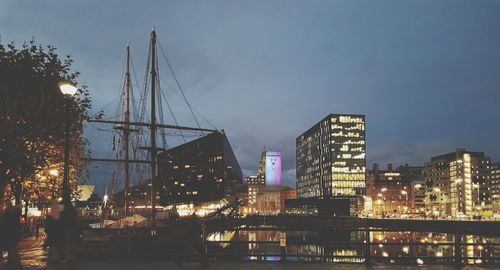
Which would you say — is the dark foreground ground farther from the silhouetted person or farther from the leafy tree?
the leafy tree

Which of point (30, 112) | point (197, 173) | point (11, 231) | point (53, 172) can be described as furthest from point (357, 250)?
point (197, 173)

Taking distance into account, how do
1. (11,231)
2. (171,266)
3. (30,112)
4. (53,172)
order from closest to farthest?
(11,231) → (171,266) → (30,112) → (53,172)

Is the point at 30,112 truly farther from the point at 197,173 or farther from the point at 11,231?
the point at 197,173

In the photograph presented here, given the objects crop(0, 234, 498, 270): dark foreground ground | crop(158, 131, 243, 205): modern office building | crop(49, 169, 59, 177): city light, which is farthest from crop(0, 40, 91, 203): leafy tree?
crop(158, 131, 243, 205): modern office building

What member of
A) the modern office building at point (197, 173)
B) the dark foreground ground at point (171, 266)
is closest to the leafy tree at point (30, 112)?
the dark foreground ground at point (171, 266)

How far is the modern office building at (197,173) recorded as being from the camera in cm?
14100

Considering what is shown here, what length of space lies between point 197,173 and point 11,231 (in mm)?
147005

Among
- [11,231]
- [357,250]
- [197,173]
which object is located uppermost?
[197,173]

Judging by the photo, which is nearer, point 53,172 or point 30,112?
point 30,112

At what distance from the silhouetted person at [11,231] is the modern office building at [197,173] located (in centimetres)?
11253

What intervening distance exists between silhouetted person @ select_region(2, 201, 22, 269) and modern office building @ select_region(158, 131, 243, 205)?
11253 centimetres

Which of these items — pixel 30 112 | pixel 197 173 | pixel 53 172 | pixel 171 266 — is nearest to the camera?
pixel 171 266

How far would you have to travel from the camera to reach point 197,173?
162375 millimetres

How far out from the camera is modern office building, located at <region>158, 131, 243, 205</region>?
141000mm
